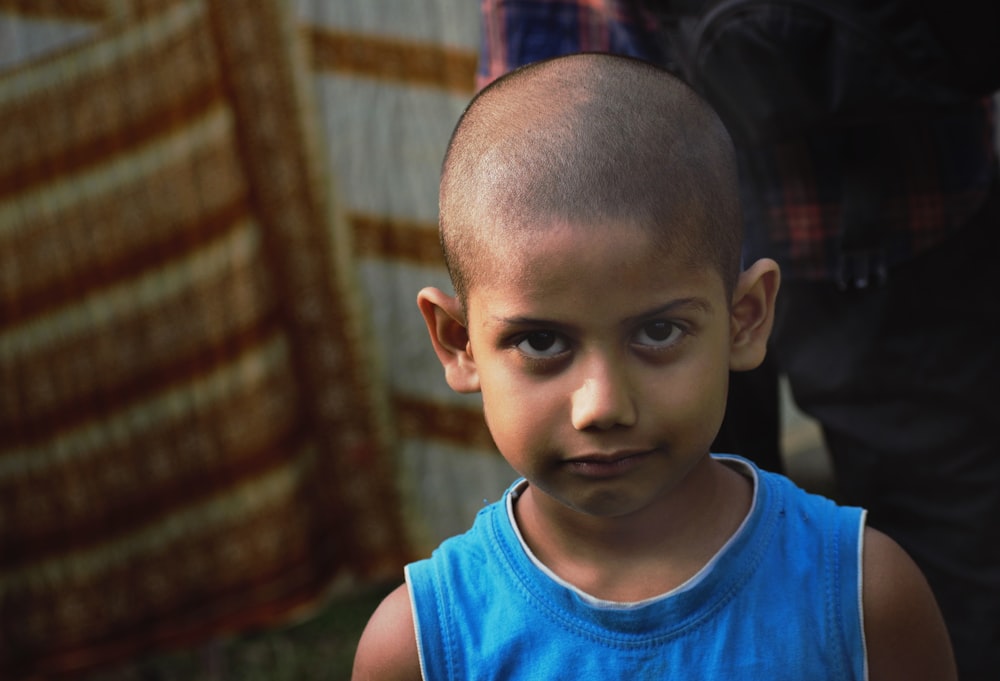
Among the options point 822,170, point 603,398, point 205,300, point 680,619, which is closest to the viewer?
point 603,398

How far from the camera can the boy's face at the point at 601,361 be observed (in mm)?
1263

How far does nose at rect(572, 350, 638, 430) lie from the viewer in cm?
125

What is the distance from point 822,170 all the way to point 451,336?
2.74 ft

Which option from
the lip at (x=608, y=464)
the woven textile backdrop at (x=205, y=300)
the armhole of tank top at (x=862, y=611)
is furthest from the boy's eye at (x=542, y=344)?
the woven textile backdrop at (x=205, y=300)

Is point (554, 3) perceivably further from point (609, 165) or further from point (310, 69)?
point (310, 69)

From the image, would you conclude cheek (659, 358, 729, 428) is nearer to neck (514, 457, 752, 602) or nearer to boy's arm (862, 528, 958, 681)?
neck (514, 457, 752, 602)

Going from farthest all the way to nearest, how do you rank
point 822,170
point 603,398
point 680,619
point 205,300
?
point 205,300, point 822,170, point 680,619, point 603,398

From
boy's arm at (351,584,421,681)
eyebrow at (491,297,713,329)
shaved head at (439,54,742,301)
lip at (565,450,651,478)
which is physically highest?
shaved head at (439,54,742,301)

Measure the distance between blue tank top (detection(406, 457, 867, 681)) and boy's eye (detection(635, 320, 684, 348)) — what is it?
0.28 metres

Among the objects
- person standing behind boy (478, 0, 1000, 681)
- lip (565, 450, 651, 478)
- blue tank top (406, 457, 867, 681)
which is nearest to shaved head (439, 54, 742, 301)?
lip (565, 450, 651, 478)

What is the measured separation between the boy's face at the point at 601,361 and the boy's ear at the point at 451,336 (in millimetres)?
82

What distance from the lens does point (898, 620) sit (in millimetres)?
1401

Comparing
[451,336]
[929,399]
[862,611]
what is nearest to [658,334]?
[451,336]

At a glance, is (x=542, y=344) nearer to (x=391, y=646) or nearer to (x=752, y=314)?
(x=752, y=314)
